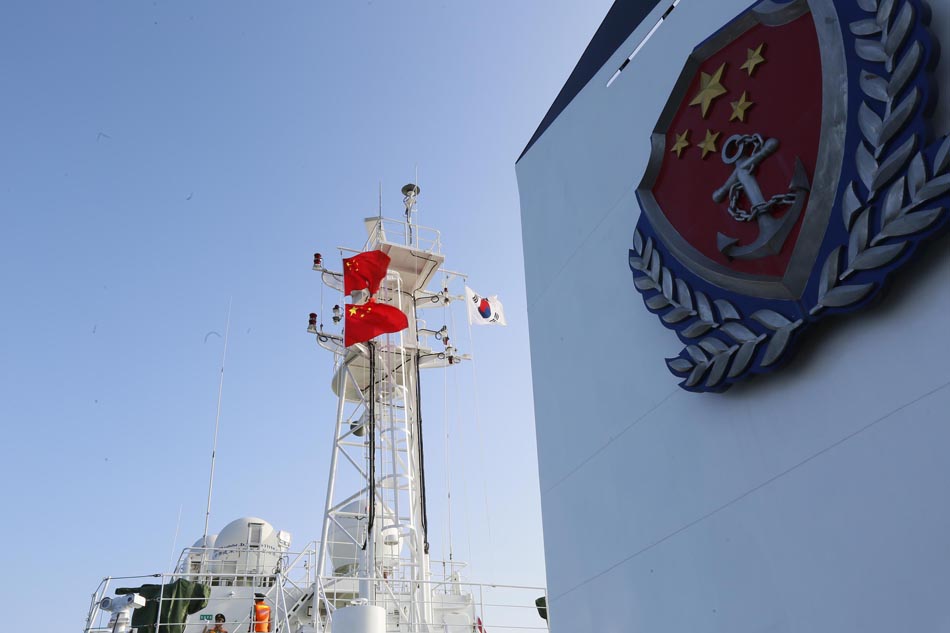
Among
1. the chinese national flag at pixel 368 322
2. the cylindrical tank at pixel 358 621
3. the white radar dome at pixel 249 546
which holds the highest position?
the chinese national flag at pixel 368 322

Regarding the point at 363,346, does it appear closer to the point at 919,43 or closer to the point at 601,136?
the point at 601,136

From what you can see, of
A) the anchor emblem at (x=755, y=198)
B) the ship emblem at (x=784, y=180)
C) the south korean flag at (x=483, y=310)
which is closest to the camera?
the ship emblem at (x=784, y=180)

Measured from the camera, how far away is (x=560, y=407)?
6938 millimetres

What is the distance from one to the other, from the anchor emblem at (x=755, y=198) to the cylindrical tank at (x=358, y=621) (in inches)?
241

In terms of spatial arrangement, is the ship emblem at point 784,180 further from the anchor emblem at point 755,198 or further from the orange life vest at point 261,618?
the orange life vest at point 261,618

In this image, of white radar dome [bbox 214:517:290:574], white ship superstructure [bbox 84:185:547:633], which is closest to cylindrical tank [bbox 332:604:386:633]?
white ship superstructure [bbox 84:185:547:633]

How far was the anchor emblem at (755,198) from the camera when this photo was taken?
4461mm

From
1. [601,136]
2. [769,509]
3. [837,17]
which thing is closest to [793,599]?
[769,509]

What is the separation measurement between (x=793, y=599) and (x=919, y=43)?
2.88 m

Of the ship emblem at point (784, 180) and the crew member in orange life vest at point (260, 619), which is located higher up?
the ship emblem at point (784, 180)

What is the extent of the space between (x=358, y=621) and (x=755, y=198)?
258 inches

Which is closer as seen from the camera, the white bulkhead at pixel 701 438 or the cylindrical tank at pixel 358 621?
the white bulkhead at pixel 701 438

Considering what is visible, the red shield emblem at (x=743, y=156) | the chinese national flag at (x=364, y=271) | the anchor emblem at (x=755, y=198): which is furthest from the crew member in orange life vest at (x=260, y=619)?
the anchor emblem at (x=755, y=198)

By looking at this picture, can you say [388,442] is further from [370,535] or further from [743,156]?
[743,156]
